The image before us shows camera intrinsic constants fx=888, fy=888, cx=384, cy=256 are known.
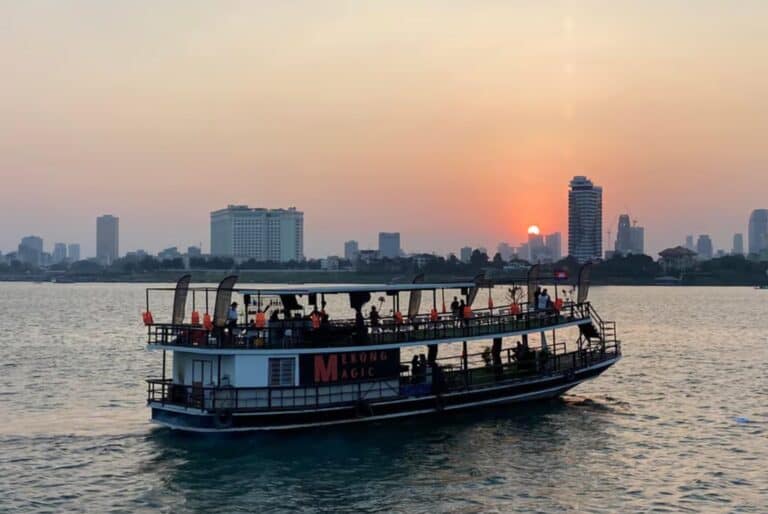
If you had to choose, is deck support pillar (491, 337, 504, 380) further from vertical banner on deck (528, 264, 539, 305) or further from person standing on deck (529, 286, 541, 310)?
vertical banner on deck (528, 264, 539, 305)

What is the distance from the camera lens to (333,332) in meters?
34.6

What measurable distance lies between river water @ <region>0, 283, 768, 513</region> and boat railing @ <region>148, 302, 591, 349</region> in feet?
11.2

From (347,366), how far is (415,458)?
4911 mm

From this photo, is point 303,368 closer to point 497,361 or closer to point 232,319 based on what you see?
point 232,319

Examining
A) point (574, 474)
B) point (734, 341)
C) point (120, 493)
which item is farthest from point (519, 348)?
point (734, 341)

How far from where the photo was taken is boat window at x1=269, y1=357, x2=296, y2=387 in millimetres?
33125

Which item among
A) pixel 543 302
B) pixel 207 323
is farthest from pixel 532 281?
pixel 207 323

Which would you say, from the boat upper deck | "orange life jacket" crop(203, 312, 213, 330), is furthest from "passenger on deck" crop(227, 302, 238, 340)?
"orange life jacket" crop(203, 312, 213, 330)

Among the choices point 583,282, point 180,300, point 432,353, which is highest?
point 583,282

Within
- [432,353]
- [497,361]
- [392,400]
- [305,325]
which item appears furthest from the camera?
[497,361]

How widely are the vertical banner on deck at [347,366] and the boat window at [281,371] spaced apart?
34 cm

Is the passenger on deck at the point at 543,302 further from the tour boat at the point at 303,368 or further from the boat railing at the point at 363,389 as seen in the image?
the tour boat at the point at 303,368

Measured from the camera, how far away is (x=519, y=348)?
4034cm

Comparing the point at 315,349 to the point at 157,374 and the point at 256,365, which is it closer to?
the point at 256,365
